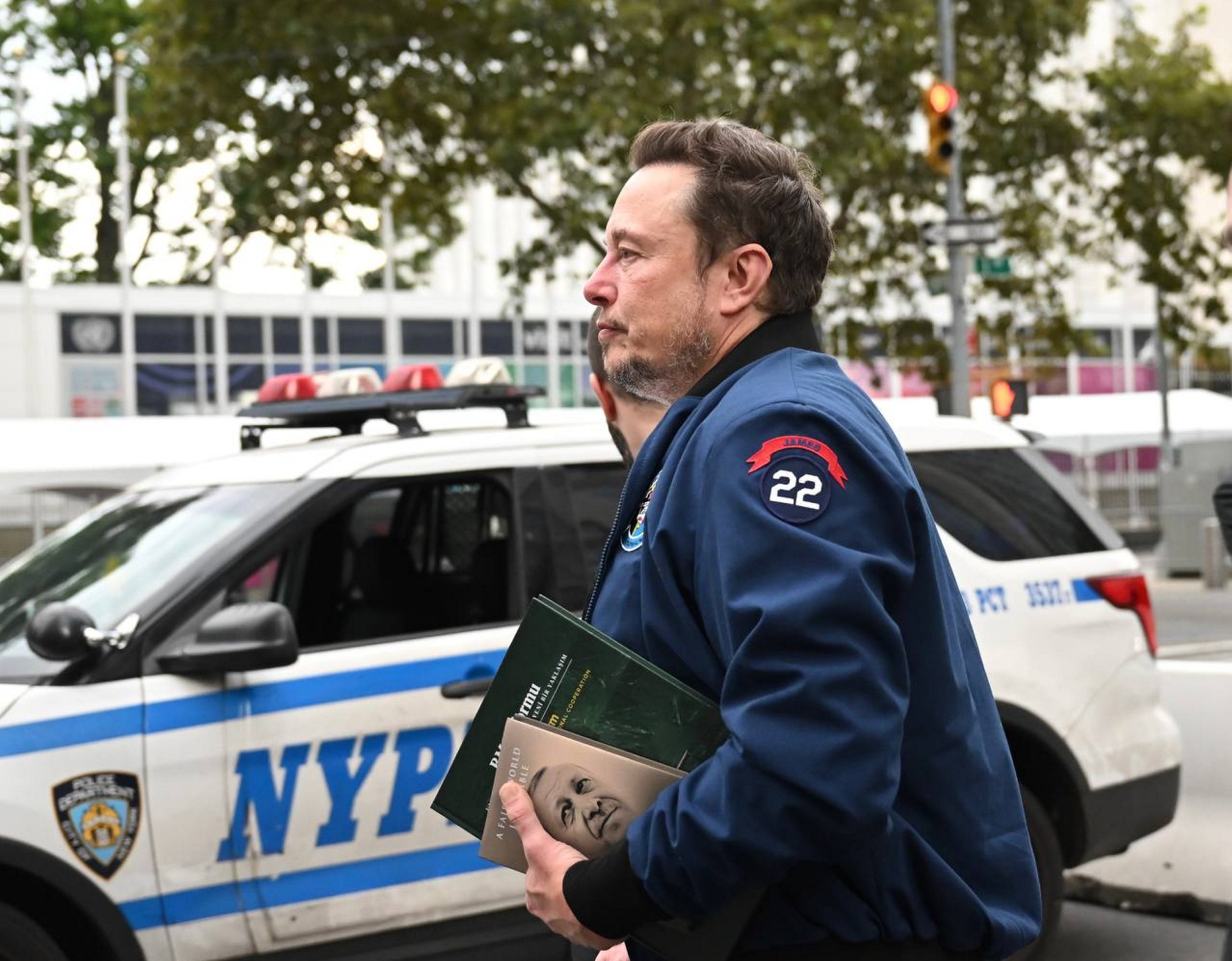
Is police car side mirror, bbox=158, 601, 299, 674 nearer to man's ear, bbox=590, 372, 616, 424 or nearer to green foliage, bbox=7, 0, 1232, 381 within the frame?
man's ear, bbox=590, 372, 616, 424

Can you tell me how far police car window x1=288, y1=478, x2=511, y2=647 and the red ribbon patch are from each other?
9.88 feet

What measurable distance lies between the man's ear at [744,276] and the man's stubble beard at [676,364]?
0.12ft

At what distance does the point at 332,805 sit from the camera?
4.23m

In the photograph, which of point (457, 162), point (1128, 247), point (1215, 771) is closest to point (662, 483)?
point (1215, 771)

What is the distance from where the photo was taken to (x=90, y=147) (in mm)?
35406

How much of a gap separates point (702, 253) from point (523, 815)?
702mm

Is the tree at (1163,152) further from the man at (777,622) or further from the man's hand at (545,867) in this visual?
the man's hand at (545,867)

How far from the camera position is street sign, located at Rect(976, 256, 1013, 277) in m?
17.2

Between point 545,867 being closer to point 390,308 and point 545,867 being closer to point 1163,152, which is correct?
point 1163,152

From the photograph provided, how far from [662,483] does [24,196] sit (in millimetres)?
31991

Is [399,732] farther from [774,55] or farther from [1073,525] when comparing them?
[774,55]

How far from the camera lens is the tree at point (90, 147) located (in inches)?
1332

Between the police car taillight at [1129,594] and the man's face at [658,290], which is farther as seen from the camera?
the police car taillight at [1129,594]

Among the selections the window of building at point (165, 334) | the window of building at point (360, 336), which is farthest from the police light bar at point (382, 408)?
the window of building at point (360, 336)
